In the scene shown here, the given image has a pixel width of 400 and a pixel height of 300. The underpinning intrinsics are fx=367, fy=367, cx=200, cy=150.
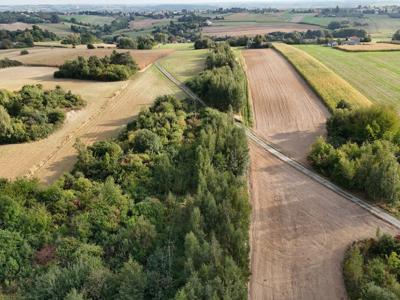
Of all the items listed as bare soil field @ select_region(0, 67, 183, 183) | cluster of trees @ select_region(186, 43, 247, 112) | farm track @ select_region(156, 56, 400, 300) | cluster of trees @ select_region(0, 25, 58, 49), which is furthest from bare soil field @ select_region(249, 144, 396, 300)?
cluster of trees @ select_region(0, 25, 58, 49)

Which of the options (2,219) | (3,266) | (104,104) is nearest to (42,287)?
(3,266)

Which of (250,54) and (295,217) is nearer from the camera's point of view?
(295,217)

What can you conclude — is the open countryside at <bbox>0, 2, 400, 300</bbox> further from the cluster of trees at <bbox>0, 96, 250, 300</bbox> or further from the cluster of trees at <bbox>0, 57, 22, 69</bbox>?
the cluster of trees at <bbox>0, 57, 22, 69</bbox>

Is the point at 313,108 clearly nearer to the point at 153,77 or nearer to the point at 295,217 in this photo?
the point at 295,217

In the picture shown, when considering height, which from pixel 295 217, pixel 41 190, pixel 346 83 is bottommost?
pixel 295 217

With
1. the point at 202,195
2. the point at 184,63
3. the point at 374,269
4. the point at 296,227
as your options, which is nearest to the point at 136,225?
the point at 202,195

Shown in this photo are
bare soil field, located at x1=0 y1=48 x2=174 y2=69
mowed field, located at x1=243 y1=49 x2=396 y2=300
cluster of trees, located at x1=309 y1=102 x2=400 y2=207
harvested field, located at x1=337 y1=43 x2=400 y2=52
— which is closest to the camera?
mowed field, located at x1=243 y1=49 x2=396 y2=300

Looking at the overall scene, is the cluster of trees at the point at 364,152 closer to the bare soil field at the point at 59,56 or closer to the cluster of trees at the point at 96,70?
the cluster of trees at the point at 96,70
